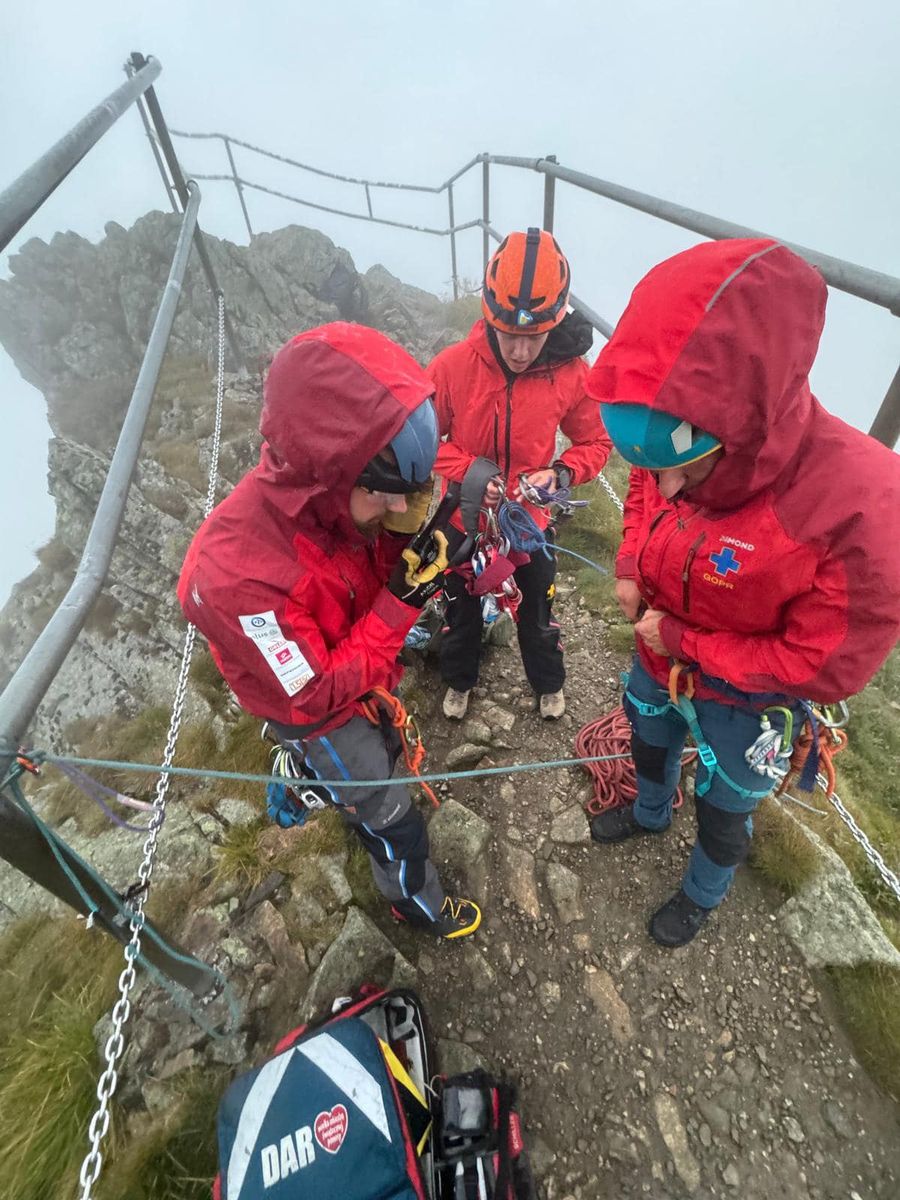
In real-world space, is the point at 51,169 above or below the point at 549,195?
above

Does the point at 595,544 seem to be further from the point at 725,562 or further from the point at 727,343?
the point at 727,343

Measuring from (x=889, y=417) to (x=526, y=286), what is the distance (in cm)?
179

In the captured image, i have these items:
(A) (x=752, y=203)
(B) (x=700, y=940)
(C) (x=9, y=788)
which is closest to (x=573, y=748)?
(B) (x=700, y=940)

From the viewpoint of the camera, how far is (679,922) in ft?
10.2

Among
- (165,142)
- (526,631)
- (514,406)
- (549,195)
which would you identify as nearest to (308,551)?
(514,406)

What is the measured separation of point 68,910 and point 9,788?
2.93m

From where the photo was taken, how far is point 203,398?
863 cm

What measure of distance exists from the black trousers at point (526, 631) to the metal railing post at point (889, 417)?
182cm

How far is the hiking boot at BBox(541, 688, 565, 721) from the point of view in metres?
4.32

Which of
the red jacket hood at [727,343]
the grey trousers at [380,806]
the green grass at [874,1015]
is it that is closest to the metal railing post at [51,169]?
the red jacket hood at [727,343]

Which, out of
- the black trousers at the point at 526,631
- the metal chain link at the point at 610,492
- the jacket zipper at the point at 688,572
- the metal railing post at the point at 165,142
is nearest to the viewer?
the jacket zipper at the point at 688,572

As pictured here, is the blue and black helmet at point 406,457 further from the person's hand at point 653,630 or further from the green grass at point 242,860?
the green grass at point 242,860

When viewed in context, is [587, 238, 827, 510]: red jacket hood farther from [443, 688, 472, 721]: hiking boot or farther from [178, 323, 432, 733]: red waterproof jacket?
[443, 688, 472, 721]: hiking boot

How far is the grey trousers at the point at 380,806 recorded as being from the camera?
8.66 ft
